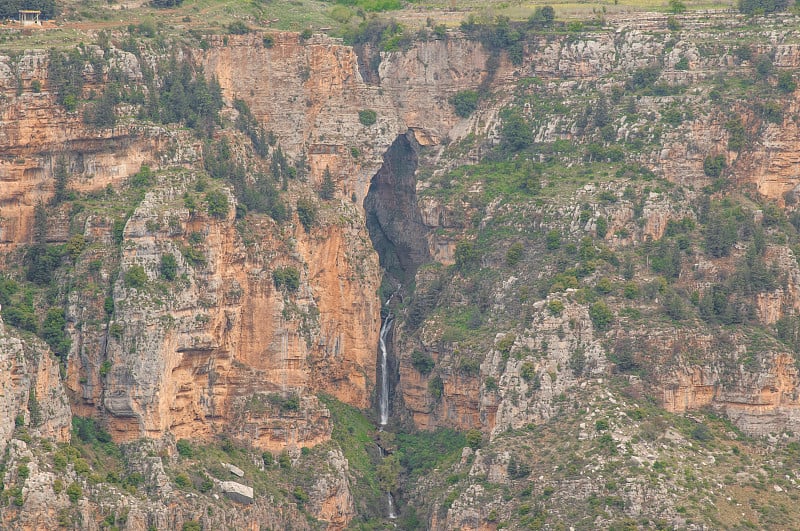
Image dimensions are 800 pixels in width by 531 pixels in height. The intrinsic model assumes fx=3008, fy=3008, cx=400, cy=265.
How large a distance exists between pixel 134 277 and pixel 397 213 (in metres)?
27.8

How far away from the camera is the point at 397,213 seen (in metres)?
164

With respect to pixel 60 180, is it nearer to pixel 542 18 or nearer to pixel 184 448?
pixel 184 448

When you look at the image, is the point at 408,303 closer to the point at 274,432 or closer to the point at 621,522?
the point at 274,432

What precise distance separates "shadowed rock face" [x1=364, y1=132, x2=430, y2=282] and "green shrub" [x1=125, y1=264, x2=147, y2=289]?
2568 centimetres

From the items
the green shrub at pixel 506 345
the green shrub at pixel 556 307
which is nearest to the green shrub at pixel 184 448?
the green shrub at pixel 506 345

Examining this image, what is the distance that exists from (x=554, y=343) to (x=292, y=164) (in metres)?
19.7

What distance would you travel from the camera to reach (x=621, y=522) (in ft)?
449

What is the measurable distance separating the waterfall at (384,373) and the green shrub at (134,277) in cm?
2085

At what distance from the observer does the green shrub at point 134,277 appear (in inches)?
5477

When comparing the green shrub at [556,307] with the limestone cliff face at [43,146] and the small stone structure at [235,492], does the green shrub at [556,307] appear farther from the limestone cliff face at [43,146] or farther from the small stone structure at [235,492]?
the limestone cliff face at [43,146]

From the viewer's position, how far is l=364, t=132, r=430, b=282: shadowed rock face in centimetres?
16262

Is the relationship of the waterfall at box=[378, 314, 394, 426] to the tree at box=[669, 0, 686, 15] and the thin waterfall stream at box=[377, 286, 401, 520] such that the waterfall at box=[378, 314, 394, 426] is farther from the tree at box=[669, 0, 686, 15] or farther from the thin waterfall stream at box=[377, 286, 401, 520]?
the tree at box=[669, 0, 686, 15]

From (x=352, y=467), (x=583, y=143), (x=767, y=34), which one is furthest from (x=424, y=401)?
(x=767, y=34)

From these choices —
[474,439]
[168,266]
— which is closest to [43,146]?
[168,266]
